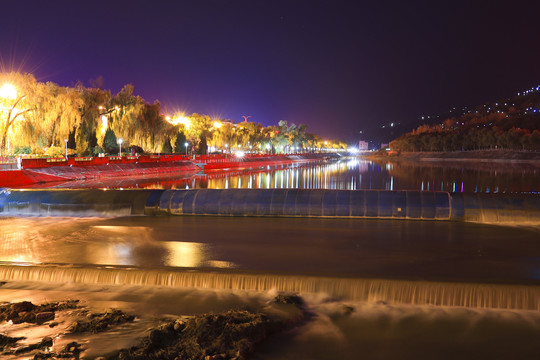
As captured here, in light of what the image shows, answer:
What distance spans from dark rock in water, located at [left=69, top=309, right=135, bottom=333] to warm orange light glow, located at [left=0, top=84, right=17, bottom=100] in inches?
1693

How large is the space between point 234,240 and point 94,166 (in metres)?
31.5

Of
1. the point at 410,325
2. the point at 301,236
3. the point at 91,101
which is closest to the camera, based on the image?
the point at 410,325

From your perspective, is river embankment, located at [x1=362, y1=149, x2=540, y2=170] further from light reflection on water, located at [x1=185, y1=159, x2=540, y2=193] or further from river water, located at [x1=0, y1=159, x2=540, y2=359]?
river water, located at [x1=0, y1=159, x2=540, y2=359]

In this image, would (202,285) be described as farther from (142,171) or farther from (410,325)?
(142,171)

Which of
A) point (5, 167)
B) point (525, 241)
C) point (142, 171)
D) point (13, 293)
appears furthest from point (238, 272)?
point (142, 171)

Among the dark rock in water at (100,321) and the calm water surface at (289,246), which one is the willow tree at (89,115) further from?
the dark rock in water at (100,321)

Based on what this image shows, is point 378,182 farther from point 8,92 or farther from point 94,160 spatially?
point 8,92

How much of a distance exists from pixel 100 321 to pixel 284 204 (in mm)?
11043

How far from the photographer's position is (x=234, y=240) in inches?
593

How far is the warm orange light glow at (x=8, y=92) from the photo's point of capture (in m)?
44.3

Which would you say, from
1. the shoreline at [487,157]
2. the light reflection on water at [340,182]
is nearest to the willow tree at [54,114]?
the light reflection on water at [340,182]

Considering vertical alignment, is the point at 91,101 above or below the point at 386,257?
above

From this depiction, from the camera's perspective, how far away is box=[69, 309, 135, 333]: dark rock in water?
8.62 m

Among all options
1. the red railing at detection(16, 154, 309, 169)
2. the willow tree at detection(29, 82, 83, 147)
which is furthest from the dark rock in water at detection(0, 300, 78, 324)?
the willow tree at detection(29, 82, 83, 147)
